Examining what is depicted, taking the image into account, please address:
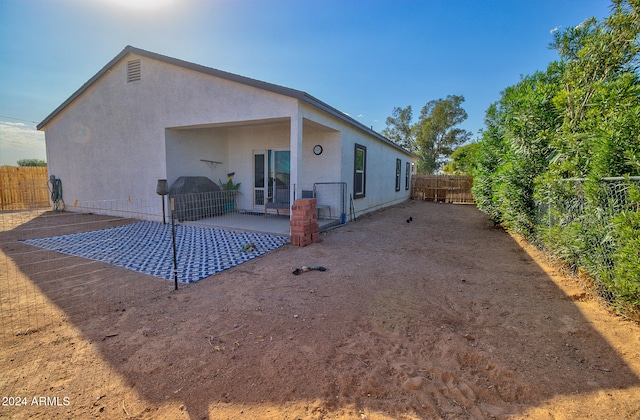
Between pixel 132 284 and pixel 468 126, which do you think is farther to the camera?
pixel 468 126

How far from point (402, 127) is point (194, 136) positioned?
23.5m

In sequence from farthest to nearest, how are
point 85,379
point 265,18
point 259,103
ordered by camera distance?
point 265,18, point 259,103, point 85,379

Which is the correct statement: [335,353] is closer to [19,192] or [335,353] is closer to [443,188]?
[19,192]

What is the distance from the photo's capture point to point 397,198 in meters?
16.3

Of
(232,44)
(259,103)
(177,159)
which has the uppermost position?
(232,44)

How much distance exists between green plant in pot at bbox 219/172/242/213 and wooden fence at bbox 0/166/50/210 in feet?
28.2

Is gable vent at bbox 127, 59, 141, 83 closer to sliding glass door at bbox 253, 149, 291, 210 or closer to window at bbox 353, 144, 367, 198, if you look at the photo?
sliding glass door at bbox 253, 149, 291, 210

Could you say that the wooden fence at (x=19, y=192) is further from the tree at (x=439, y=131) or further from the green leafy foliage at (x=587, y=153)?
the tree at (x=439, y=131)

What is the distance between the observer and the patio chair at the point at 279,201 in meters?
8.33

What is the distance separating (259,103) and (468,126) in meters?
24.8

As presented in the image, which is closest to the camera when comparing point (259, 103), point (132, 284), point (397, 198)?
point (132, 284)

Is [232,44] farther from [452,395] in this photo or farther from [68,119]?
[452,395]

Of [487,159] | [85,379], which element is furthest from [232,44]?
[85,379]

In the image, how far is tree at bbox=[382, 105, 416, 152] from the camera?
A: 90.9 feet
